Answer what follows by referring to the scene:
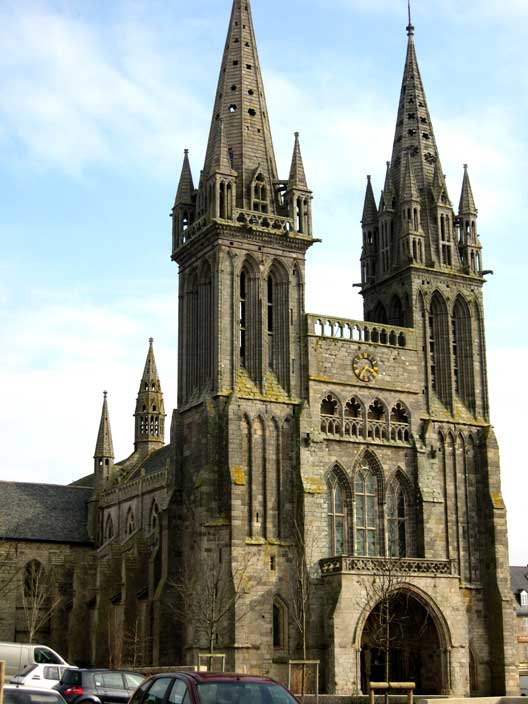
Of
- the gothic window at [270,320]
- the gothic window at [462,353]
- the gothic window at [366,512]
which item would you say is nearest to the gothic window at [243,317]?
the gothic window at [270,320]

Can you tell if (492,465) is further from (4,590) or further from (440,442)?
(4,590)

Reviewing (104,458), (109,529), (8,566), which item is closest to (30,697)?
(8,566)

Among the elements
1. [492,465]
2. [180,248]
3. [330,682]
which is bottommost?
[330,682]

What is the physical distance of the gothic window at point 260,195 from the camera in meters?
63.6

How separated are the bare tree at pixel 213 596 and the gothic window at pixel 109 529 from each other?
25340mm

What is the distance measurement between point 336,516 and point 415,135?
85.6 ft

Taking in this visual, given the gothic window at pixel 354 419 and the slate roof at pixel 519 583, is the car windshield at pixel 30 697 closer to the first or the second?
the gothic window at pixel 354 419

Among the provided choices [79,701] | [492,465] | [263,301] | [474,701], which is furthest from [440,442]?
[79,701]

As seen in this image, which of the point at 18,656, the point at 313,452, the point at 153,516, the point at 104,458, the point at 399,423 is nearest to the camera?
the point at 18,656

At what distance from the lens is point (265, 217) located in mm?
63031

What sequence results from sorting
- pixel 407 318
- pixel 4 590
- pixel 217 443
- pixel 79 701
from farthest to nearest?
pixel 4 590
pixel 407 318
pixel 217 443
pixel 79 701

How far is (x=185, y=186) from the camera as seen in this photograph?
66.6m

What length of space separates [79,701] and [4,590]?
4569cm

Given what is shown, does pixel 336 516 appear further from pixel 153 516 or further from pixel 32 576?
pixel 32 576
